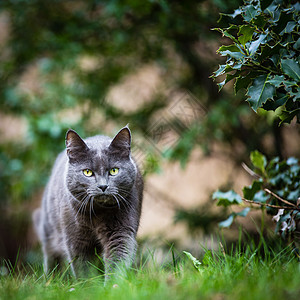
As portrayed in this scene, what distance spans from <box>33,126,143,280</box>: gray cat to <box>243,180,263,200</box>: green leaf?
685 millimetres

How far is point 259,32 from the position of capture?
2.07 m

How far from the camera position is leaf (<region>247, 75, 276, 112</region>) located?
2.00m

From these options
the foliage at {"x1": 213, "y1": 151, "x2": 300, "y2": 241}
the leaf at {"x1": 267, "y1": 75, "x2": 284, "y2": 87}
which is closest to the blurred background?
the foliage at {"x1": 213, "y1": 151, "x2": 300, "y2": 241}

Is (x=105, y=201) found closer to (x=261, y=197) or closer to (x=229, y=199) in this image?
(x=229, y=199)

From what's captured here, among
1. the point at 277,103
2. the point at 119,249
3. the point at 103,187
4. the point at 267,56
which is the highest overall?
the point at 267,56

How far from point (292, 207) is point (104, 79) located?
277cm

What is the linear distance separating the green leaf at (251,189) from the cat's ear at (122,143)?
76cm

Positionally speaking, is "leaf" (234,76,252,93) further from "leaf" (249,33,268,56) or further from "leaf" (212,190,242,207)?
"leaf" (212,190,242,207)

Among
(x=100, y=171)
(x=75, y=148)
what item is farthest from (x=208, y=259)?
(x=75, y=148)

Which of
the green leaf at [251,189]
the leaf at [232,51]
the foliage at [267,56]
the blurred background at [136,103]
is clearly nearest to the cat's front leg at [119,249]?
the green leaf at [251,189]

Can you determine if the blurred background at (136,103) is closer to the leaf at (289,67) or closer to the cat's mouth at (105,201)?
the cat's mouth at (105,201)

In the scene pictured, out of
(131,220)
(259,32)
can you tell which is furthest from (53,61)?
(259,32)

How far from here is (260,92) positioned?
2016 mm

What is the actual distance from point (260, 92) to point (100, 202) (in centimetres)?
112
